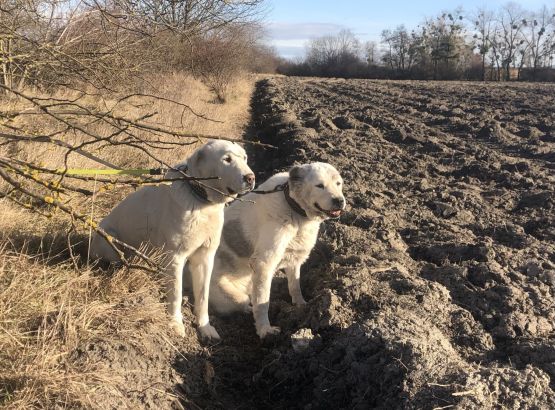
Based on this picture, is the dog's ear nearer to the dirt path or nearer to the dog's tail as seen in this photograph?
the dirt path

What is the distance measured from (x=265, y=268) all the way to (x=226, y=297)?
1.99 feet

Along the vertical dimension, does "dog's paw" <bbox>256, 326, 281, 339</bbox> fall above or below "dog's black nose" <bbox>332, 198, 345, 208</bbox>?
below

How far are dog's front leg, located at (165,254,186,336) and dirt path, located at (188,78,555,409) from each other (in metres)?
0.39

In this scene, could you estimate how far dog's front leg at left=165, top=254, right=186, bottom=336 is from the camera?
452cm

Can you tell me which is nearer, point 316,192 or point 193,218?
point 193,218

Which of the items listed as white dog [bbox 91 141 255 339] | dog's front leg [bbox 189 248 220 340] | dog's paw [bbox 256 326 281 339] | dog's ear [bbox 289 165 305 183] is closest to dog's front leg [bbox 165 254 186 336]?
white dog [bbox 91 141 255 339]

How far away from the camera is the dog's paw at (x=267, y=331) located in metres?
4.98

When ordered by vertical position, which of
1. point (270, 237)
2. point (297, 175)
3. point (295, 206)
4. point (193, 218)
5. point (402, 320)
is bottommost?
point (402, 320)

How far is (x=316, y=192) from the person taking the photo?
540cm

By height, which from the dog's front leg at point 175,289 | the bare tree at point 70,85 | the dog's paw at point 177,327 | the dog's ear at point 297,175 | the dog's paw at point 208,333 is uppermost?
the bare tree at point 70,85

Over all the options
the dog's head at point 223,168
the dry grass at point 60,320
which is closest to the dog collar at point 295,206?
the dog's head at point 223,168

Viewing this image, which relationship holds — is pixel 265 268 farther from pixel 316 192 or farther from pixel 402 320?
pixel 402 320

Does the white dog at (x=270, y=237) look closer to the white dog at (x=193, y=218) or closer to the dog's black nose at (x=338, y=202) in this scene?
the dog's black nose at (x=338, y=202)

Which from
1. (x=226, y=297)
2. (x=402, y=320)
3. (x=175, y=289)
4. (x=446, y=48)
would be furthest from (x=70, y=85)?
(x=446, y=48)
